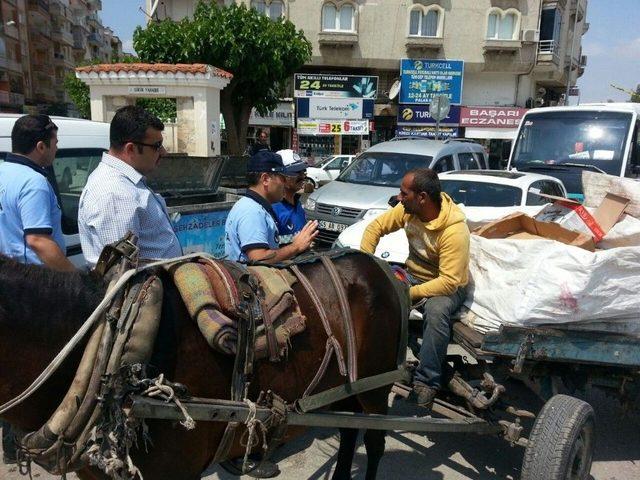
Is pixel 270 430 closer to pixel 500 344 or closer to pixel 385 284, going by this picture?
pixel 385 284

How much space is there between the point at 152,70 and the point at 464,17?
71.5 ft

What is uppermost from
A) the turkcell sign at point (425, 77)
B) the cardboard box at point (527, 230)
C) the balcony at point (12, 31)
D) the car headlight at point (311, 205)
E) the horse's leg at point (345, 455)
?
the balcony at point (12, 31)

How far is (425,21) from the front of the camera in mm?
27094

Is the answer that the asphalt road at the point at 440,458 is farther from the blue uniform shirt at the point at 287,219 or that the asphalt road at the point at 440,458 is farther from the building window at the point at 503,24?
the building window at the point at 503,24

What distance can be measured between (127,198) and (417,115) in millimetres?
25357

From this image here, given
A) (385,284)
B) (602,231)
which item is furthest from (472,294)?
(602,231)

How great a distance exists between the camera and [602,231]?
11.4ft

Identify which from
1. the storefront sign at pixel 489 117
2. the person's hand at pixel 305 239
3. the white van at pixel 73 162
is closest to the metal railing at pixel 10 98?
the storefront sign at pixel 489 117

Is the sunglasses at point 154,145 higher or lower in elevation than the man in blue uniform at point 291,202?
higher

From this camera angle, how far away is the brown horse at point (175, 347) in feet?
5.29

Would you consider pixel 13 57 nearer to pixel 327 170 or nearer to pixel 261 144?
pixel 327 170

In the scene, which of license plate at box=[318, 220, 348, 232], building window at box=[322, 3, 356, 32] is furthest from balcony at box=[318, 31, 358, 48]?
license plate at box=[318, 220, 348, 232]

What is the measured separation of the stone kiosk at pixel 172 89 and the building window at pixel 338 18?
17708 mm

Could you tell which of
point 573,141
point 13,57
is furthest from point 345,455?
point 13,57
